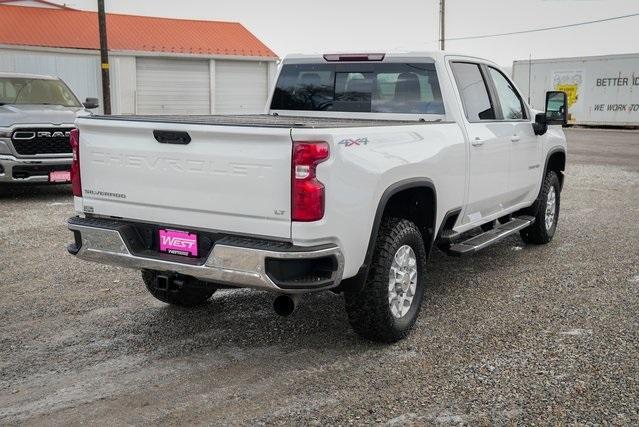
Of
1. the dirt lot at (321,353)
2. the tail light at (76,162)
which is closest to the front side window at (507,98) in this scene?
the dirt lot at (321,353)

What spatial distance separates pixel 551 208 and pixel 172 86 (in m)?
24.4

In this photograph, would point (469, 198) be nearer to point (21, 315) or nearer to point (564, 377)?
point (564, 377)

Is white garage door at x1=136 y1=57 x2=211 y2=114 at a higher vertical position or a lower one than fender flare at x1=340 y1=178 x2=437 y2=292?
higher

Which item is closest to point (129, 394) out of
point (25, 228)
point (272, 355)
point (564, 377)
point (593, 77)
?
point (272, 355)

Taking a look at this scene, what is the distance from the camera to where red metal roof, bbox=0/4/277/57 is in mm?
27141

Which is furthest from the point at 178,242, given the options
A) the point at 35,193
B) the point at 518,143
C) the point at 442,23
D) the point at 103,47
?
the point at 442,23

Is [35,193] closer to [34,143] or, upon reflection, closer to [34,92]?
[34,143]

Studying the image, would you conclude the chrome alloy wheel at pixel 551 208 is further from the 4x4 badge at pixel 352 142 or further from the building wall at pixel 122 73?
the building wall at pixel 122 73

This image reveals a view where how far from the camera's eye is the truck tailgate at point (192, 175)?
148 inches

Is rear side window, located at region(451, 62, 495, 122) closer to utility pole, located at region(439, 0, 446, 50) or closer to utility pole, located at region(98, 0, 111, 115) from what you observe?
utility pole, located at region(98, 0, 111, 115)

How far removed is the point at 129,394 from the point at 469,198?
9.96ft

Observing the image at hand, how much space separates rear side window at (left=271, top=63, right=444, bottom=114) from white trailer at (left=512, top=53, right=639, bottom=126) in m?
27.4

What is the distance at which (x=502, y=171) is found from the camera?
616 centimetres

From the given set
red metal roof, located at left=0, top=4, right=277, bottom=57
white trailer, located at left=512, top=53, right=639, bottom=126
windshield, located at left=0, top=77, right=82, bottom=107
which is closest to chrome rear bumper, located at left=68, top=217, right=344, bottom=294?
windshield, located at left=0, top=77, right=82, bottom=107
